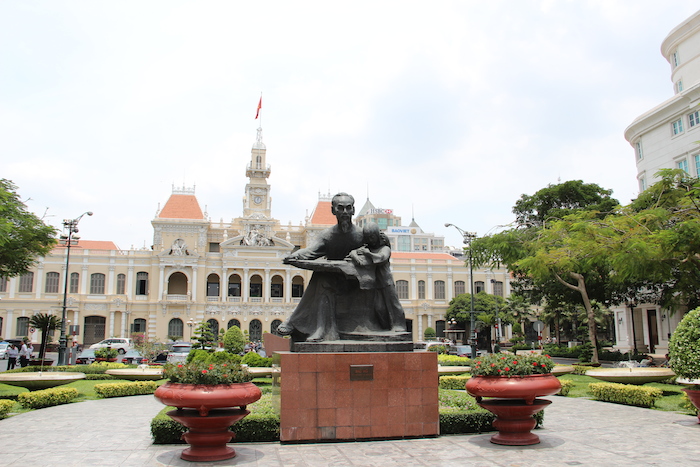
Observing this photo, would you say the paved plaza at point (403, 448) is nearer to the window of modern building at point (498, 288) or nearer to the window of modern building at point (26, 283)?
the window of modern building at point (26, 283)

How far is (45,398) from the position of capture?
11344 millimetres

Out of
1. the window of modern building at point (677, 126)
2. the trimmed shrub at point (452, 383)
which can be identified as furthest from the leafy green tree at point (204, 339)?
the window of modern building at point (677, 126)

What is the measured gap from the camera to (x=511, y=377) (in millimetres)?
6918

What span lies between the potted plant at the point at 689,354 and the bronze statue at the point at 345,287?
14.0 ft

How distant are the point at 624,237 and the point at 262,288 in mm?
48594

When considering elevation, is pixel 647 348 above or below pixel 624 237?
below

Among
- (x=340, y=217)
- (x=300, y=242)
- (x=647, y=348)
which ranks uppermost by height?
(x=300, y=242)

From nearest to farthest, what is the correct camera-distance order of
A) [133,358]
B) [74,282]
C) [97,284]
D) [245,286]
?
[133,358]
[74,282]
[97,284]
[245,286]

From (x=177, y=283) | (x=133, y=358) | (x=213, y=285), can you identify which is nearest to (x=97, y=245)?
(x=177, y=283)

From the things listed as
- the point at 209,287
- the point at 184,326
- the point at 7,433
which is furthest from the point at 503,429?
Result: the point at 209,287

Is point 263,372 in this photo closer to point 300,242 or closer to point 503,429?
point 503,429

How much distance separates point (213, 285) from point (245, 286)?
520cm

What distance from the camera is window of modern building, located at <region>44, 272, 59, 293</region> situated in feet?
177

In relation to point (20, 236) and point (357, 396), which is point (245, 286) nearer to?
point (20, 236)
